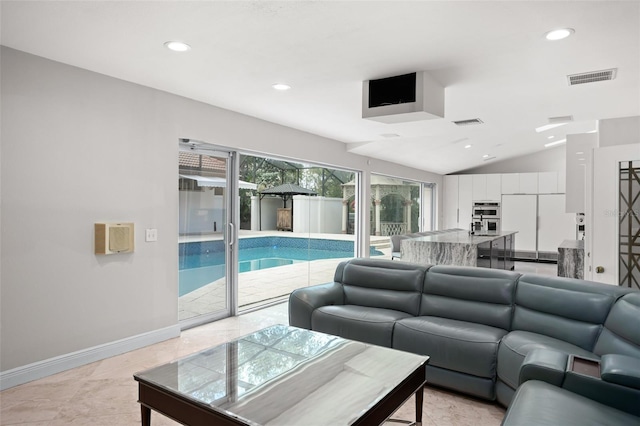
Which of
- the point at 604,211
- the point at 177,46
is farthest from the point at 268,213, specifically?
the point at 604,211

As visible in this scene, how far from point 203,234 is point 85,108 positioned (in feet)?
6.02

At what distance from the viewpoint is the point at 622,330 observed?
2240 mm

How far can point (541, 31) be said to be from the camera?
105 inches

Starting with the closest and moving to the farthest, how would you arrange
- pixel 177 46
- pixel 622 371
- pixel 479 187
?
pixel 622 371 → pixel 177 46 → pixel 479 187

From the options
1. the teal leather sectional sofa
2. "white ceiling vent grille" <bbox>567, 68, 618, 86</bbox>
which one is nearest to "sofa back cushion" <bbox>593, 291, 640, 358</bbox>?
the teal leather sectional sofa

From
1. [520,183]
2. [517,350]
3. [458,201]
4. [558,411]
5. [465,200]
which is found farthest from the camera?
[458,201]

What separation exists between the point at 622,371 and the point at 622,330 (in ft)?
1.99

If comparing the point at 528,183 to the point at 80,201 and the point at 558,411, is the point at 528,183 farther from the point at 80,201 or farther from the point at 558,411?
the point at 80,201

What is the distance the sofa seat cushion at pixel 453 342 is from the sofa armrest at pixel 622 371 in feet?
2.63

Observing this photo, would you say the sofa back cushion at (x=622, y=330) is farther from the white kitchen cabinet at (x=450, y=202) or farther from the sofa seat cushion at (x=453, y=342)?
the white kitchen cabinet at (x=450, y=202)

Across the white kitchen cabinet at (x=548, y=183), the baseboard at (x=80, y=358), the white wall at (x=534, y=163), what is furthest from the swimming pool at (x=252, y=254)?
the white wall at (x=534, y=163)

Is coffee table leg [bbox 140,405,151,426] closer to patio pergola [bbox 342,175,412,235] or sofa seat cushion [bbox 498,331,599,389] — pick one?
sofa seat cushion [bbox 498,331,599,389]

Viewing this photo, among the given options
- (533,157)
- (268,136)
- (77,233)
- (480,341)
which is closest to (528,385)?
(480,341)

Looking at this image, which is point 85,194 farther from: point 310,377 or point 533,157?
point 533,157
